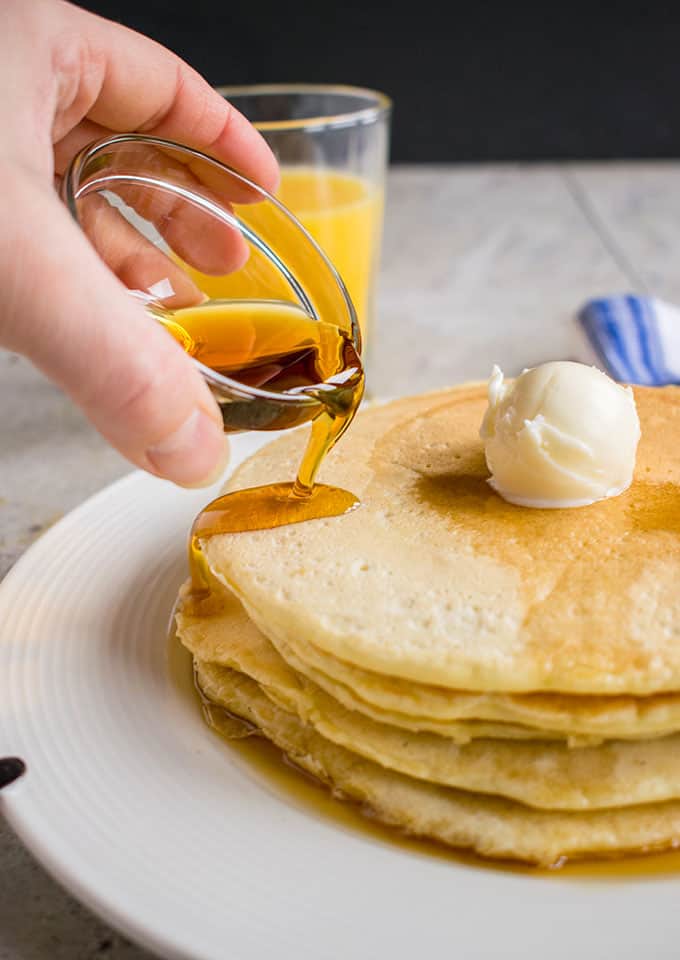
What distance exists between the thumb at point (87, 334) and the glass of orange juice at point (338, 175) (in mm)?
1320

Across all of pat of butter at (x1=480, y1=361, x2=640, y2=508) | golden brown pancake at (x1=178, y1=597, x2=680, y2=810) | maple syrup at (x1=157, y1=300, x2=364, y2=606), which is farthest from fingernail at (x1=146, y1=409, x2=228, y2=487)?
pat of butter at (x1=480, y1=361, x2=640, y2=508)

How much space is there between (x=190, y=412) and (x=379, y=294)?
212 cm

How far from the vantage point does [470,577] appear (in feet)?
3.78

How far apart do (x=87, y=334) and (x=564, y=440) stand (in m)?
0.56

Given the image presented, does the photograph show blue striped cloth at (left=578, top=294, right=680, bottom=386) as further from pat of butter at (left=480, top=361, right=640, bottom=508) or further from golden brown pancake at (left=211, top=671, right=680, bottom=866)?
golden brown pancake at (left=211, top=671, right=680, bottom=866)

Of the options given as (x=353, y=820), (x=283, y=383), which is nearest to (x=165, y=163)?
(x=283, y=383)

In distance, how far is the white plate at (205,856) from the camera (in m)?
0.90

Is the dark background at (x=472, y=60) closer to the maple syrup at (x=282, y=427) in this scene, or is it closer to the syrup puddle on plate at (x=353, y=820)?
the maple syrup at (x=282, y=427)

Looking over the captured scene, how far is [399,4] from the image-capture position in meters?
3.82

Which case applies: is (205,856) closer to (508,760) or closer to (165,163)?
(508,760)

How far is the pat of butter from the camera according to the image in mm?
1242

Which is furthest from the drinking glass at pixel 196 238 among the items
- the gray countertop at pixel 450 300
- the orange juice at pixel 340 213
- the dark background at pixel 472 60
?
the dark background at pixel 472 60

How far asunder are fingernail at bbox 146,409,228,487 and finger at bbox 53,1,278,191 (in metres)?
0.47

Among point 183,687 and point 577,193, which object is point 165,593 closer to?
point 183,687
